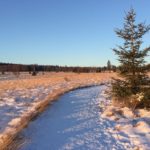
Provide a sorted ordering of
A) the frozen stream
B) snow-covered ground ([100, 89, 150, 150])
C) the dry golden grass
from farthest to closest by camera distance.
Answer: the dry golden grass, snow-covered ground ([100, 89, 150, 150]), the frozen stream

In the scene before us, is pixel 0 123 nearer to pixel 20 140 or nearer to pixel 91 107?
pixel 20 140

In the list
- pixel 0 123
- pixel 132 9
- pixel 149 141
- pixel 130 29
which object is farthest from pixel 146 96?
pixel 0 123

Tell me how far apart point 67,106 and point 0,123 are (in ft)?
14.3

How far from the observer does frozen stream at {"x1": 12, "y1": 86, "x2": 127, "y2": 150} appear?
28.1 ft

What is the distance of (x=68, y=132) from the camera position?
9938 millimetres

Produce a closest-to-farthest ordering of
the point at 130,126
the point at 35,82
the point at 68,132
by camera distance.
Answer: the point at 68,132 < the point at 130,126 < the point at 35,82

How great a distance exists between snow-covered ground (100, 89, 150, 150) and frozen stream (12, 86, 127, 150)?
0.30 m

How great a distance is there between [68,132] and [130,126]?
7.81ft

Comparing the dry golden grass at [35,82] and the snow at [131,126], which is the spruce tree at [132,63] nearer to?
the snow at [131,126]

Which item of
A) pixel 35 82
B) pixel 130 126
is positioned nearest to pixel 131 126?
pixel 130 126

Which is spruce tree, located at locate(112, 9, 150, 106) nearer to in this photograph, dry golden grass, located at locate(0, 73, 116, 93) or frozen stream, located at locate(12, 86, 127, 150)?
frozen stream, located at locate(12, 86, 127, 150)

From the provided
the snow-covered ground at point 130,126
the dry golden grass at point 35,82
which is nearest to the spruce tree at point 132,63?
the snow-covered ground at point 130,126

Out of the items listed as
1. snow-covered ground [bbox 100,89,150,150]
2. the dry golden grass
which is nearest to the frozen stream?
snow-covered ground [bbox 100,89,150,150]

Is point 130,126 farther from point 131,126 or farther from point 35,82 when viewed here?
point 35,82
